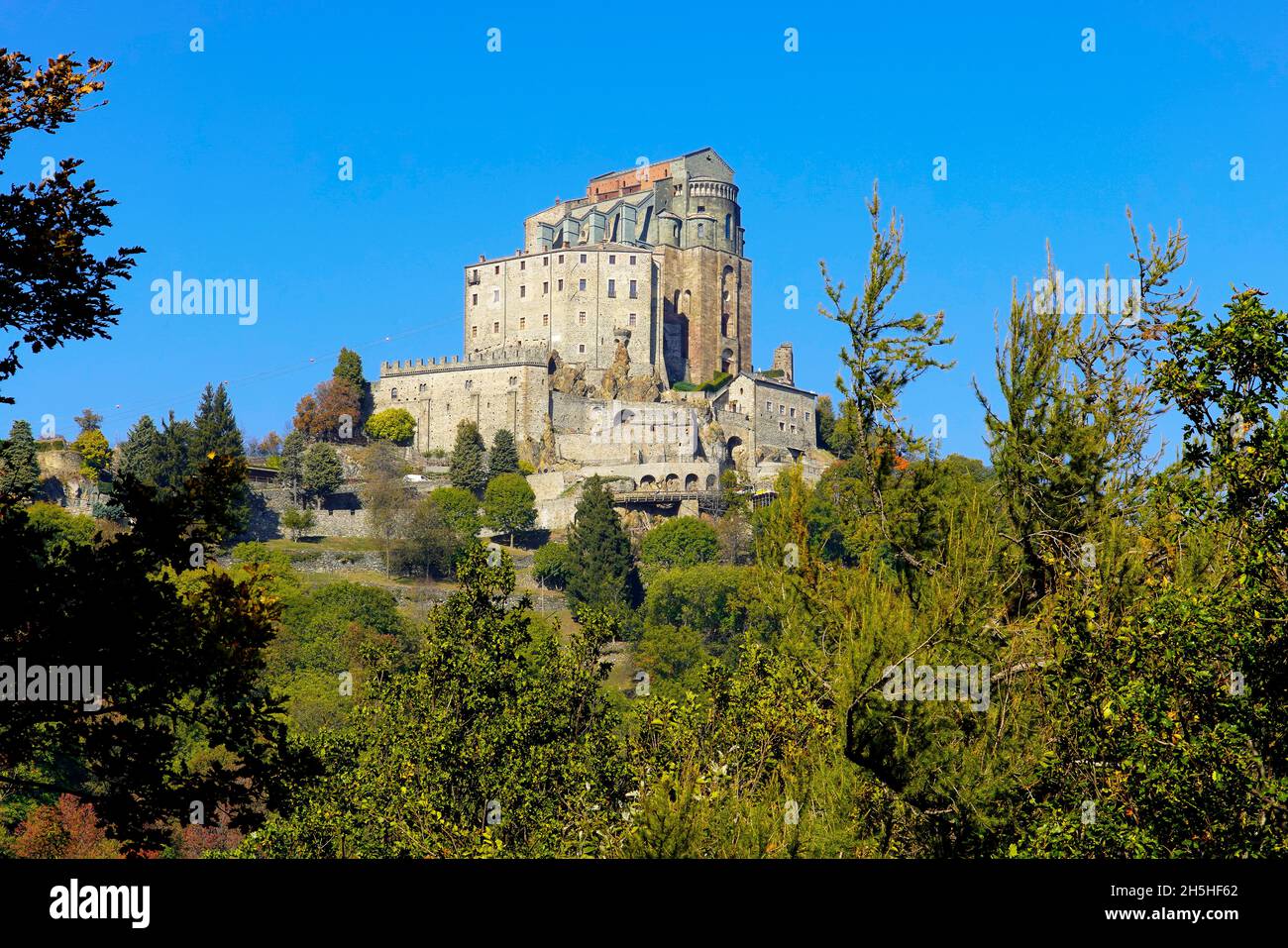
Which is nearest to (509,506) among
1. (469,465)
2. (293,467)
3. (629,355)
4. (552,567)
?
(469,465)

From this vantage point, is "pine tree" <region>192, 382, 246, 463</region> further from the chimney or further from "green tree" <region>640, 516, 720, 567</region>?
the chimney

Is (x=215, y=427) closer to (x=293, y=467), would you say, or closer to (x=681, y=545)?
(x=293, y=467)

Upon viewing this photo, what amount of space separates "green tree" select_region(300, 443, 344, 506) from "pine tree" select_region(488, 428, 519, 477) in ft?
34.7

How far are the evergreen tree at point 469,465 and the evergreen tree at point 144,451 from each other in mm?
19752

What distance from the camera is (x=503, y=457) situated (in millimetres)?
100812

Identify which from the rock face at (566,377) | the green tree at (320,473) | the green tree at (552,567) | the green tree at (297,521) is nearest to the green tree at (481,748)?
the green tree at (552,567)

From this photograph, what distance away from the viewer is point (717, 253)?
121 m

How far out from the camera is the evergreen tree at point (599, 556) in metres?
84.8

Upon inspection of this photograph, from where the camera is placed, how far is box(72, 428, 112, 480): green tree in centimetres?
9219

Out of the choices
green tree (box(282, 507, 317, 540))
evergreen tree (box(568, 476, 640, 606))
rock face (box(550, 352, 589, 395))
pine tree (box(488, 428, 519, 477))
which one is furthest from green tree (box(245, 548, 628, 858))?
rock face (box(550, 352, 589, 395))

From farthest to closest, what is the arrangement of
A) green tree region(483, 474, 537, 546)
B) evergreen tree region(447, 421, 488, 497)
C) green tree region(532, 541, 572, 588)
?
evergreen tree region(447, 421, 488, 497) < green tree region(483, 474, 537, 546) < green tree region(532, 541, 572, 588)

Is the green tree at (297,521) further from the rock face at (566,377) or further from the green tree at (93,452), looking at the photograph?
the rock face at (566,377)

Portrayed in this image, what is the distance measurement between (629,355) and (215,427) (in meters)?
33.7
